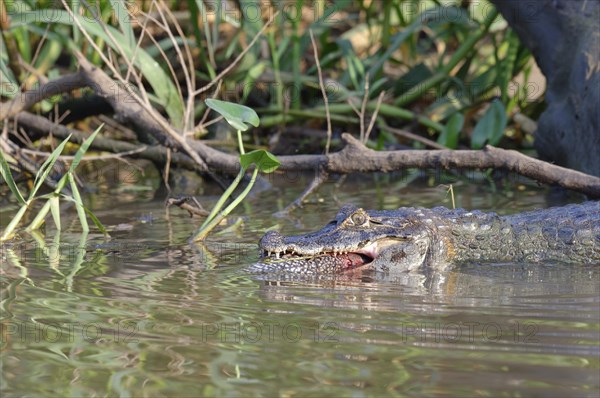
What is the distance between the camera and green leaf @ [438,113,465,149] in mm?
7918

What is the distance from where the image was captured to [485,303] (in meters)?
4.20

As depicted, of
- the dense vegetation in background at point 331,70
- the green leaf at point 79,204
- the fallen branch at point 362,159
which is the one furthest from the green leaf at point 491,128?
the green leaf at point 79,204

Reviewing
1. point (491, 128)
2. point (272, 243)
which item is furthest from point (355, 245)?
point (491, 128)

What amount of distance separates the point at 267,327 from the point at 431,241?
164cm

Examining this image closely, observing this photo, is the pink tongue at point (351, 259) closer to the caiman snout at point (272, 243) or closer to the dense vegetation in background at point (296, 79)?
the caiman snout at point (272, 243)

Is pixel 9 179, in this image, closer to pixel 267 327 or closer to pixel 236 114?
pixel 236 114

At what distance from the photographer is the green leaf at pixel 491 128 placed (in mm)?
7801

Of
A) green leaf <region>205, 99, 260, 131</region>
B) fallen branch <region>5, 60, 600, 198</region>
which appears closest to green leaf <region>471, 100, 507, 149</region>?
fallen branch <region>5, 60, 600, 198</region>

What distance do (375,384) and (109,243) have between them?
112 inches

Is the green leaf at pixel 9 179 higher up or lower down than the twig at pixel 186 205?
higher up

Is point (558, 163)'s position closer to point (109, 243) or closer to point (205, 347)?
point (109, 243)

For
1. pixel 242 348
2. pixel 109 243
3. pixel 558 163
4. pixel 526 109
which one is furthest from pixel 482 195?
pixel 242 348

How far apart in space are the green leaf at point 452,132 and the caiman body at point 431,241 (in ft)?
7.81

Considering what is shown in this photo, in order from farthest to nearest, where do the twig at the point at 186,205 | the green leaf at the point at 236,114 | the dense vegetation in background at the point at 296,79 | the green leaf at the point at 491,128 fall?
the green leaf at the point at 491,128 → the dense vegetation in background at the point at 296,79 → the twig at the point at 186,205 → the green leaf at the point at 236,114
